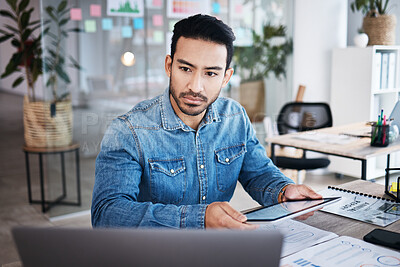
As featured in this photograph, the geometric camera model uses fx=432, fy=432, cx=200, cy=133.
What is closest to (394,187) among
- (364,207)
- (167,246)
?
(364,207)

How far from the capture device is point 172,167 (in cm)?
148

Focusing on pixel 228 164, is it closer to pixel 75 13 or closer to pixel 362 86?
pixel 75 13

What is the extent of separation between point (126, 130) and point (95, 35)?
2320 millimetres

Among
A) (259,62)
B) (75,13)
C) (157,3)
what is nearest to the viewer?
(75,13)

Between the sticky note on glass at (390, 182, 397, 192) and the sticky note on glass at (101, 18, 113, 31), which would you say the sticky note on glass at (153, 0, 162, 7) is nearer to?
the sticky note on glass at (101, 18, 113, 31)

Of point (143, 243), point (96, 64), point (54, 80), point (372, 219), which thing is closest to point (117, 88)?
point (96, 64)

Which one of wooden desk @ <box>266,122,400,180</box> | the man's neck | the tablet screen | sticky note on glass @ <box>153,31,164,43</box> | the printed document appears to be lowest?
wooden desk @ <box>266,122,400,180</box>

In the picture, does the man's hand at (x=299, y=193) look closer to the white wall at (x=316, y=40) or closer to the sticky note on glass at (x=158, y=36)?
the sticky note on glass at (x=158, y=36)

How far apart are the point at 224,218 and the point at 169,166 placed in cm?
46

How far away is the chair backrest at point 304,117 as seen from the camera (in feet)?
12.7

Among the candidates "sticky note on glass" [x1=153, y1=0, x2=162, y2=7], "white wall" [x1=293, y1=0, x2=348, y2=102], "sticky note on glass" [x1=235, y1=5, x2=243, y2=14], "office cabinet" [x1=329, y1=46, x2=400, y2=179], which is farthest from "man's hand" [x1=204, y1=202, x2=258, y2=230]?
"white wall" [x1=293, y1=0, x2=348, y2=102]

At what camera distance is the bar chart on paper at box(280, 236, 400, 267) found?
3.28 ft

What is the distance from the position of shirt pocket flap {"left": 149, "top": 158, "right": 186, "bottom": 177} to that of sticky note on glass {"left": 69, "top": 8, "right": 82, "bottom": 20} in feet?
7.84

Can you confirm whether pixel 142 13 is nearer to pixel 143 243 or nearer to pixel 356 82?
pixel 356 82
